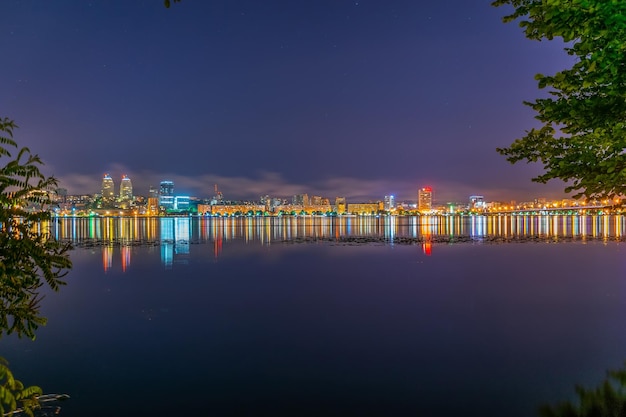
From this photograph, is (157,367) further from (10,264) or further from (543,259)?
(543,259)

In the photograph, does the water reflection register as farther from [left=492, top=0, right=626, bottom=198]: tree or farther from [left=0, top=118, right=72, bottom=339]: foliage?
[left=492, top=0, right=626, bottom=198]: tree

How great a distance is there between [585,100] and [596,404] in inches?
256

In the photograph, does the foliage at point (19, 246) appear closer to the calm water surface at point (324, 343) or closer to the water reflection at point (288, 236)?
the calm water surface at point (324, 343)

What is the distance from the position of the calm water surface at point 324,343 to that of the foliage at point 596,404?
36 centimetres

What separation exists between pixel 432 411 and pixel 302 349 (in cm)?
508

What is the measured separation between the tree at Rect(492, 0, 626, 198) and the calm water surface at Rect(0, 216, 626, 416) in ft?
17.2

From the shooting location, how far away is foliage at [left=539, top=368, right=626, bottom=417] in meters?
9.13

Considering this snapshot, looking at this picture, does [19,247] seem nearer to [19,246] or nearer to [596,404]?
[19,246]

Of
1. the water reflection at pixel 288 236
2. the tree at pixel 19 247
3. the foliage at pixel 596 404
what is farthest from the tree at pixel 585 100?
the water reflection at pixel 288 236

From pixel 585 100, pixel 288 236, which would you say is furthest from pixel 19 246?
pixel 288 236

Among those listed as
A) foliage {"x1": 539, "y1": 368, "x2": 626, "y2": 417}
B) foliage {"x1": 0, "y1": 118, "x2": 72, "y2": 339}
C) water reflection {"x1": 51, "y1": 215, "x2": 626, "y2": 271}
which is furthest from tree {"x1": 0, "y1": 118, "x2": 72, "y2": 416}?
water reflection {"x1": 51, "y1": 215, "x2": 626, "y2": 271}

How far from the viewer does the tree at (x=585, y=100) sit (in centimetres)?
585

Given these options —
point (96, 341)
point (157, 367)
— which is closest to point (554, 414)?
point (157, 367)

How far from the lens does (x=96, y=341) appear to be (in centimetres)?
1488
